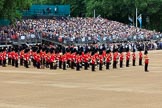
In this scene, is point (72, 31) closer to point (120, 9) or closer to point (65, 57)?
point (120, 9)

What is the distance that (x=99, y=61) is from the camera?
3625 cm

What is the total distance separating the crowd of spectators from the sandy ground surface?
25.6 metres

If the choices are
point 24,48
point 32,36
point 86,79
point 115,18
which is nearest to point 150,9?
point 115,18

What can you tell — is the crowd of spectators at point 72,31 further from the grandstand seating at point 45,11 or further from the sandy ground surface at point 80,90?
the sandy ground surface at point 80,90

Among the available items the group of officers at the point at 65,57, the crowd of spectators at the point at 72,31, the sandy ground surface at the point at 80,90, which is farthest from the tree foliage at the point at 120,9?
the sandy ground surface at the point at 80,90

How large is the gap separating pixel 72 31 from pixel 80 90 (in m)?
43.8

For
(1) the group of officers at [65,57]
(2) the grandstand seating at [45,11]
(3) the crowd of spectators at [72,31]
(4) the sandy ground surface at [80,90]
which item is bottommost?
(4) the sandy ground surface at [80,90]

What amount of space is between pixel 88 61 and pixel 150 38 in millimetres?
38647

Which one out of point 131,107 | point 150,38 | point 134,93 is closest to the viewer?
point 131,107

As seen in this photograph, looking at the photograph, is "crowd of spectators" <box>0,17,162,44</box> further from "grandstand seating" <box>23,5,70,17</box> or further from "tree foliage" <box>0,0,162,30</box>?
"tree foliage" <box>0,0,162,30</box>

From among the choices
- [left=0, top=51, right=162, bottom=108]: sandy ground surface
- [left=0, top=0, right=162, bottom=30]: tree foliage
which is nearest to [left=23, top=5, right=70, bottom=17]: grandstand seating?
[left=0, top=0, right=162, bottom=30]: tree foliage

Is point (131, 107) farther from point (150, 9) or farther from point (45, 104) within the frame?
point (150, 9)

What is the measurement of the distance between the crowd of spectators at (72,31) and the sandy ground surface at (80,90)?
25562mm

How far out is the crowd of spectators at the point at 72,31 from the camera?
59531mm
